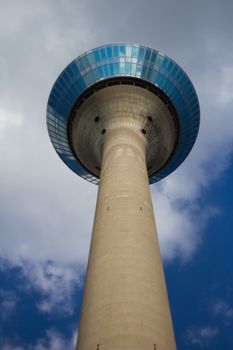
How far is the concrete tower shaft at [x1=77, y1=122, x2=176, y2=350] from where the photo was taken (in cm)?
1648

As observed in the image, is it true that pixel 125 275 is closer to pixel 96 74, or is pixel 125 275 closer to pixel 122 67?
pixel 96 74

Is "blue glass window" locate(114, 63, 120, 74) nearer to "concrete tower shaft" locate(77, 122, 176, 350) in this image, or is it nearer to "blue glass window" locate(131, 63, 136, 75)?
"blue glass window" locate(131, 63, 136, 75)

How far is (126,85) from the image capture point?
118 feet

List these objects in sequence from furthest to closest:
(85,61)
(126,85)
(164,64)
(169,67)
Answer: (169,67)
(164,64)
(85,61)
(126,85)

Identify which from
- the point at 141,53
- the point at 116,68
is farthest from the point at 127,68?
the point at 141,53

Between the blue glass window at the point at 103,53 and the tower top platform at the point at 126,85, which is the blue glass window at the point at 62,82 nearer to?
the tower top platform at the point at 126,85

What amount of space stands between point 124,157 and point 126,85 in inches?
426

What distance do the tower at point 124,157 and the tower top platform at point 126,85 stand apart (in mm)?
104

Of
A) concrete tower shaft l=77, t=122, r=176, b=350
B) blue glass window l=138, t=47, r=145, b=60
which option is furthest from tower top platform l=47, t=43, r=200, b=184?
concrete tower shaft l=77, t=122, r=176, b=350

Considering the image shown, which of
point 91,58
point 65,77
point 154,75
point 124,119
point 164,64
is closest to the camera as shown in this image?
point 124,119

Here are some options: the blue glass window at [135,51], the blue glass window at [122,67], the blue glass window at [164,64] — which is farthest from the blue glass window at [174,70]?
the blue glass window at [122,67]

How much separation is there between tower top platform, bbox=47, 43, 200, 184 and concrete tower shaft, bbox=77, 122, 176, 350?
11.2 m

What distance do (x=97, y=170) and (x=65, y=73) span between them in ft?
38.3

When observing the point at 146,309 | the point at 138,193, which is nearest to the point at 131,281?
the point at 146,309
